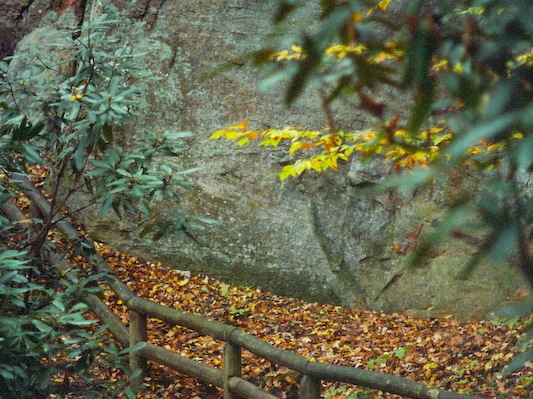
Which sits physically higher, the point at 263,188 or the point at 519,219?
the point at 263,188

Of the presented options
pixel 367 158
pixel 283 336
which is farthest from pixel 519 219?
pixel 283 336

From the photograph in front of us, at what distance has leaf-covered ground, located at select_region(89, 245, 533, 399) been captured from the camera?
5203 mm

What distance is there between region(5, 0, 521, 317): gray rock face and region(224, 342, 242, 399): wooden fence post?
2311 millimetres

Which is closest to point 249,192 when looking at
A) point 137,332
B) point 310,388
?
point 137,332

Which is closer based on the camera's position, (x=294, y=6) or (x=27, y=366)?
(x=294, y=6)

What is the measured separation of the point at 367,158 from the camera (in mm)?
1373

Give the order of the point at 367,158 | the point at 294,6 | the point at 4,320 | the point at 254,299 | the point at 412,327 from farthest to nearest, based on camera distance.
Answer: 1. the point at 254,299
2. the point at 412,327
3. the point at 4,320
4. the point at 367,158
5. the point at 294,6

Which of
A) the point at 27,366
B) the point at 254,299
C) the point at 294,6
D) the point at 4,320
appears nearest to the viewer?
the point at 294,6

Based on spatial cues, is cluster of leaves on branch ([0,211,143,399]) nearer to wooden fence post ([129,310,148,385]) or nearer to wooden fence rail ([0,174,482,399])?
wooden fence rail ([0,174,482,399])

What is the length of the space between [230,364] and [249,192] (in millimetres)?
2697

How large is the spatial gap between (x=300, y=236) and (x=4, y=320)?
4359mm

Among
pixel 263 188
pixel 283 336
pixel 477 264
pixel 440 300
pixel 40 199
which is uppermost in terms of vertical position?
pixel 263 188

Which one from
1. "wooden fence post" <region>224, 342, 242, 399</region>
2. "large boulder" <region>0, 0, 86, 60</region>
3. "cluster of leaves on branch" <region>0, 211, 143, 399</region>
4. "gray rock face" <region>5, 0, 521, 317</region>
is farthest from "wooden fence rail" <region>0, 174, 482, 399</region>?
"large boulder" <region>0, 0, 86, 60</region>

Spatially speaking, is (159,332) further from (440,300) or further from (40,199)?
(440,300)
